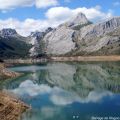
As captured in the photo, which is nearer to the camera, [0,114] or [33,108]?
[0,114]

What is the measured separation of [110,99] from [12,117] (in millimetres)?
31581

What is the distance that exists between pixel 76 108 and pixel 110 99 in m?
16.1

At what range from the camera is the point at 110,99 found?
85.8 m

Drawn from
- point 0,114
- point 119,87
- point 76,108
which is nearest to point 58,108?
point 76,108

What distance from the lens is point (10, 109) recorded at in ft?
237

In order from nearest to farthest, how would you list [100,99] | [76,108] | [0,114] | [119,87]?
1. [0,114]
2. [76,108]
3. [100,99]
4. [119,87]

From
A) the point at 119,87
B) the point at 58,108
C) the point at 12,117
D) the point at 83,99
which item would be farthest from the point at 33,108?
the point at 119,87

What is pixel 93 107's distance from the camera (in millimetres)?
73625

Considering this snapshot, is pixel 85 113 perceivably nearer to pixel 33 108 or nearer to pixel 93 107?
pixel 93 107

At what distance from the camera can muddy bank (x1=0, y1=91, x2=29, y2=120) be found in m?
65.6

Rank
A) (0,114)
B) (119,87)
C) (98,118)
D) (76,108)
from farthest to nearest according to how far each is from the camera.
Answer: (119,87) → (76,108) → (0,114) → (98,118)

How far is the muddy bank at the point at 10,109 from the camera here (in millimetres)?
65562

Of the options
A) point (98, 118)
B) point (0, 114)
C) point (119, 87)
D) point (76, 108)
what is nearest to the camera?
point (98, 118)

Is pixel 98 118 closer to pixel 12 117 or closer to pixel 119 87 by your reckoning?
pixel 12 117
